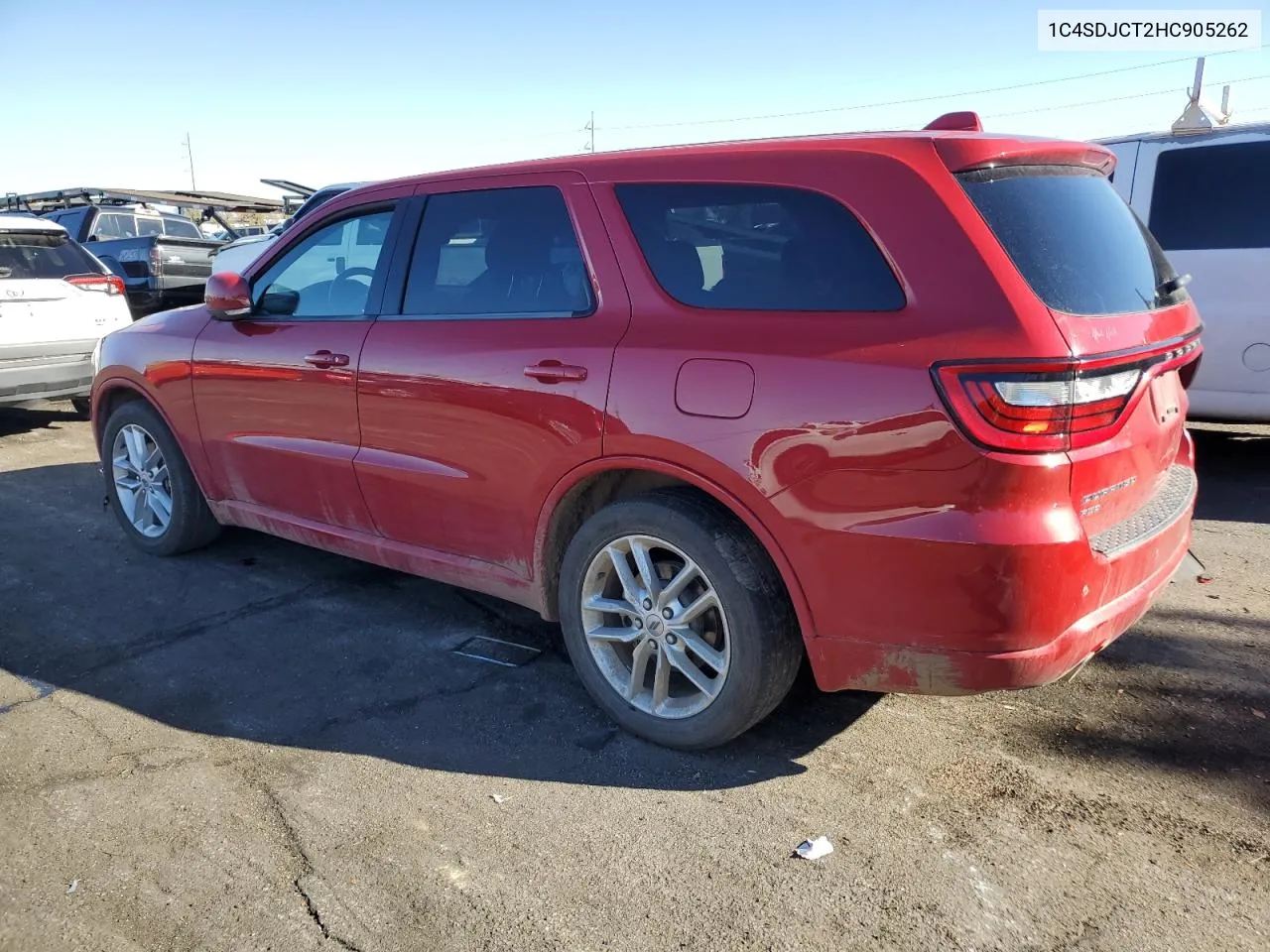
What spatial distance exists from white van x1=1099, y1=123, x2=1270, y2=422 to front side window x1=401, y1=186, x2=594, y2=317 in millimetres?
4182

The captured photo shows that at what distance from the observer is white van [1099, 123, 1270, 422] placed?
574 centimetres

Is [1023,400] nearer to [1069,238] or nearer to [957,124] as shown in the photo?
[1069,238]

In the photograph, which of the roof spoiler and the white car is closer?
the roof spoiler

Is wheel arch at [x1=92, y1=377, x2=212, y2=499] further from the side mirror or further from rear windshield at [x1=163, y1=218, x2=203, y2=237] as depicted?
rear windshield at [x1=163, y1=218, x2=203, y2=237]

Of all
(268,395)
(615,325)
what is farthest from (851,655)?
(268,395)

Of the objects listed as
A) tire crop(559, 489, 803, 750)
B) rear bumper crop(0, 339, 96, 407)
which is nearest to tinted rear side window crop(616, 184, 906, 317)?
tire crop(559, 489, 803, 750)

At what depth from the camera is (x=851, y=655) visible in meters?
2.72

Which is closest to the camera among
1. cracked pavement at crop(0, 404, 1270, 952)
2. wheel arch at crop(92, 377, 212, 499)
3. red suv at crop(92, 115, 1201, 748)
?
cracked pavement at crop(0, 404, 1270, 952)

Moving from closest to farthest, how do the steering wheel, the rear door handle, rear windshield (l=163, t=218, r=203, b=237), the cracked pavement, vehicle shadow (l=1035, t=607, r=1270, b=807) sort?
the cracked pavement
vehicle shadow (l=1035, t=607, r=1270, b=807)
the rear door handle
the steering wheel
rear windshield (l=163, t=218, r=203, b=237)

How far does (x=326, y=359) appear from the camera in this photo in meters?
3.91

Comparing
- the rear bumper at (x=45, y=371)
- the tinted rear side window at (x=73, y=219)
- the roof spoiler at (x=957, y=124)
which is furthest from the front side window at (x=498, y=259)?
the tinted rear side window at (x=73, y=219)

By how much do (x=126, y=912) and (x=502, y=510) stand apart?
5.22ft

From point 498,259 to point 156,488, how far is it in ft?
8.39

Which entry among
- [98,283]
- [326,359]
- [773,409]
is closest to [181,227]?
[98,283]
